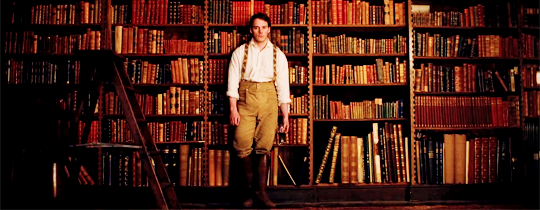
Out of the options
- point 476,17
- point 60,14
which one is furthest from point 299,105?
point 60,14

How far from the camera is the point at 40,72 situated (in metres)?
3.90

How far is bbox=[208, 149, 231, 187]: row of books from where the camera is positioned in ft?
12.6

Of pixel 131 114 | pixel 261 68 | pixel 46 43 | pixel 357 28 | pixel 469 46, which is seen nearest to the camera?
pixel 131 114

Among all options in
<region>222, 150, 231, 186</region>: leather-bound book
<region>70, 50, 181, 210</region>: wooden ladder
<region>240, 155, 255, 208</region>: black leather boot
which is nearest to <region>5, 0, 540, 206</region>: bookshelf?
<region>222, 150, 231, 186</region>: leather-bound book

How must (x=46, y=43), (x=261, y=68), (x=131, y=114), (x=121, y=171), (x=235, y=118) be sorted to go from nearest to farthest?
(x=131, y=114) < (x=235, y=118) < (x=261, y=68) < (x=121, y=171) < (x=46, y=43)

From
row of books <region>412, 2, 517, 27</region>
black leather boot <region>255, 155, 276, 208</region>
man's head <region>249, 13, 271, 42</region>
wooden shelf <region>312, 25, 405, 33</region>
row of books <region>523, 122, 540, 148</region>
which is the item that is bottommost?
black leather boot <region>255, 155, 276, 208</region>

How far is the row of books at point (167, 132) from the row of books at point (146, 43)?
0.65 m

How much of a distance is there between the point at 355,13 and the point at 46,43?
2849mm

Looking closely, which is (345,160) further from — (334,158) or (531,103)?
(531,103)

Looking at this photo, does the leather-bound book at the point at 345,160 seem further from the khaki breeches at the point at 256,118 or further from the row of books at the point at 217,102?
the row of books at the point at 217,102

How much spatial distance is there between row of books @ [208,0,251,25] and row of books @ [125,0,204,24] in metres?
0.16

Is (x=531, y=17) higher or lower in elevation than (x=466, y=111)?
higher

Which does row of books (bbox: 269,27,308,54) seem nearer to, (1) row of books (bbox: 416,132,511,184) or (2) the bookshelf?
(2) the bookshelf

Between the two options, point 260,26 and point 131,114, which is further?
point 260,26
